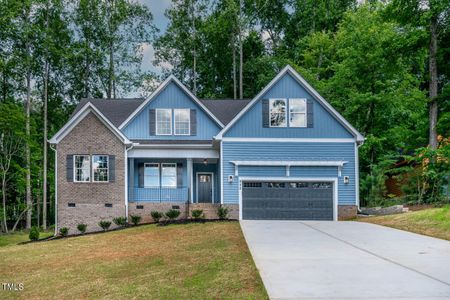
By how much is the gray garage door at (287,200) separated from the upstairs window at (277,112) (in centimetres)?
291

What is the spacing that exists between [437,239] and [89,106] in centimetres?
1552

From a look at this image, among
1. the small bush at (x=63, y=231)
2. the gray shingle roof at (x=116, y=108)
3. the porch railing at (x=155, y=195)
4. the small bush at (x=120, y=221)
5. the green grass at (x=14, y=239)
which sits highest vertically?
the gray shingle roof at (x=116, y=108)

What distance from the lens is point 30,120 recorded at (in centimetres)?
2884

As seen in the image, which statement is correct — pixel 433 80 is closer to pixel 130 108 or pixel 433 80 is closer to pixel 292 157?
pixel 292 157

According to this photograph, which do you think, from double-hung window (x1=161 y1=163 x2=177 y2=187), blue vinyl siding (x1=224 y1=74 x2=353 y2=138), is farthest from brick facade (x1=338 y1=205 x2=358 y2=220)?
double-hung window (x1=161 y1=163 x2=177 y2=187)

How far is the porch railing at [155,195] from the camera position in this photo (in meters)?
21.1

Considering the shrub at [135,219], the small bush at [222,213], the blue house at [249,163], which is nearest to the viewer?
the shrub at [135,219]

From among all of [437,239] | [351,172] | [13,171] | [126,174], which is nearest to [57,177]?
[126,174]

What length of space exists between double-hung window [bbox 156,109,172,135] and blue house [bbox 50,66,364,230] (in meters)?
0.89

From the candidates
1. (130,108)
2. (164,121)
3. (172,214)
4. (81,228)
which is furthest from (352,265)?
(130,108)

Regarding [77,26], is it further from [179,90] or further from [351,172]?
[351,172]

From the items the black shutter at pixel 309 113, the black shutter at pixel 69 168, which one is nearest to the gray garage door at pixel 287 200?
the black shutter at pixel 309 113

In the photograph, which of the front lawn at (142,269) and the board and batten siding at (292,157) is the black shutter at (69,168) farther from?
the board and batten siding at (292,157)

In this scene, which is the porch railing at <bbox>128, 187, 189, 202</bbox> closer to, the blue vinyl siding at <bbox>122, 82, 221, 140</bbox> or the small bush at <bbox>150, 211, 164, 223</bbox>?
the small bush at <bbox>150, 211, 164, 223</bbox>
